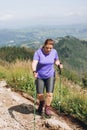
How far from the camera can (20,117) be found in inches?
356

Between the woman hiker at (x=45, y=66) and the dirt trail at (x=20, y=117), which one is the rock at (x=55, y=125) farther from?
the woman hiker at (x=45, y=66)

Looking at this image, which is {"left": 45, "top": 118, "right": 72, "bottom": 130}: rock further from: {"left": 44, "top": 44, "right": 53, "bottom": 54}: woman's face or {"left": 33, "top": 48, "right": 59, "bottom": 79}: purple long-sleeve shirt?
{"left": 44, "top": 44, "right": 53, "bottom": 54}: woman's face

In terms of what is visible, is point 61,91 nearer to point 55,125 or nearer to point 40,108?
point 40,108

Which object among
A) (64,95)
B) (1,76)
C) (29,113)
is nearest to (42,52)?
(29,113)

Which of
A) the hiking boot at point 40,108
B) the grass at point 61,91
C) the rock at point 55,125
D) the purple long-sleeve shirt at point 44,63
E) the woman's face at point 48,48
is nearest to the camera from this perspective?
the rock at point 55,125

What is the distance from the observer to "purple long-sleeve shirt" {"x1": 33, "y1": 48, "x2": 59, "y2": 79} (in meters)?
8.61

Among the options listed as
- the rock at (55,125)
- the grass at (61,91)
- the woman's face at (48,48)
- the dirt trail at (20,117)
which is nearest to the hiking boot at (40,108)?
the dirt trail at (20,117)

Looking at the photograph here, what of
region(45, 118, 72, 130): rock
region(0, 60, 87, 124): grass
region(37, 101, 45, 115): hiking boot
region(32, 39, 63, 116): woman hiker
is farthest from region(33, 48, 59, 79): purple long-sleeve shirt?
region(0, 60, 87, 124): grass

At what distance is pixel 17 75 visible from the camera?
498 inches

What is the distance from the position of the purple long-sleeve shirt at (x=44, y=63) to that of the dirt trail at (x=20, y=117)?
120 centimetres

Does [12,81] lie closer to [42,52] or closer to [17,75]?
[17,75]

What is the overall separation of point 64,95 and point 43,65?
9.44 feet

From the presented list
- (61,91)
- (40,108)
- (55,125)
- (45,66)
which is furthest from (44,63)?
(61,91)

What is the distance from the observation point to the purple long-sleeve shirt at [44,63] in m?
8.61
